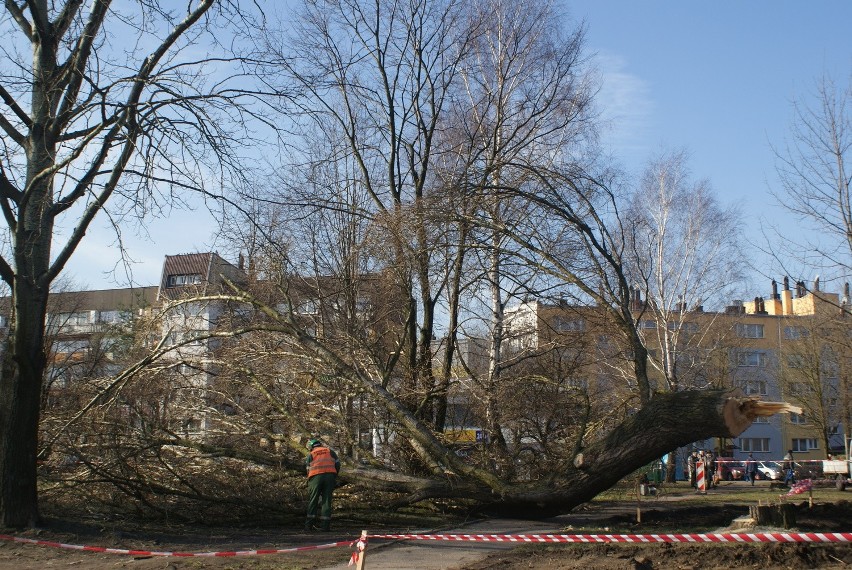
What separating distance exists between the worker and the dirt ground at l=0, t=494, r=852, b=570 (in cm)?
26

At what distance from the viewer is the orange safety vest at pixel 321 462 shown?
9578 millimetres

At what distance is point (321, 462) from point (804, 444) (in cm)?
5403

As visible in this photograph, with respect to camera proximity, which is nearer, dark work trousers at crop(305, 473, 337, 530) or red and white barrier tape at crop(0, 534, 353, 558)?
red and white barrier tape at crop(0, 534, 353, 558)

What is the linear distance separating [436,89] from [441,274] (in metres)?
4.42

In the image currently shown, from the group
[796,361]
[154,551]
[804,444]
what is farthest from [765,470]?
[154,551]

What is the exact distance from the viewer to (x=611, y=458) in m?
9.09

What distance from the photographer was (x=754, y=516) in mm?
8625

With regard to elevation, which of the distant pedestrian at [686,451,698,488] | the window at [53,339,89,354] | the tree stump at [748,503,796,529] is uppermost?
the window at [53,339,89,354]

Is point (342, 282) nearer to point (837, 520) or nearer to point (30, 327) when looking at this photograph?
point (30, 327)

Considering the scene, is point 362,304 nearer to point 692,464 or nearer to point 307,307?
point 307,307

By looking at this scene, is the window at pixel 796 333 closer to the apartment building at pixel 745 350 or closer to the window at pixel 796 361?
the apartment building at pixel 745 350

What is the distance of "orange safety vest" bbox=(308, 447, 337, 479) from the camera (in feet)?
31.4

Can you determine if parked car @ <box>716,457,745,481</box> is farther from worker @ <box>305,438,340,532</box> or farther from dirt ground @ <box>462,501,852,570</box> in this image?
worker @ <box>305,438,340,532</box>

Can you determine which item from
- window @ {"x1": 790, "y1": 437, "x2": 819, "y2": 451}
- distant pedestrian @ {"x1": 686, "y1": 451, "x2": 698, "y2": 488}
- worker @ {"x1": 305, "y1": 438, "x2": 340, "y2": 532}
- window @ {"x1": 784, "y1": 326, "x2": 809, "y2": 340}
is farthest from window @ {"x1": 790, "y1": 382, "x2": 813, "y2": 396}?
worker @ {"x1": 305, "y1": 438, "x2": 340, "y2": 532}
